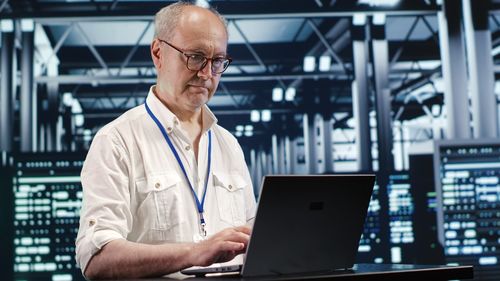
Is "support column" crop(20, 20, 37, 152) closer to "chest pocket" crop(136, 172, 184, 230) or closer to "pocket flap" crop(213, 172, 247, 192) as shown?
"pocket flap" crop(213, 172, 247, 192)

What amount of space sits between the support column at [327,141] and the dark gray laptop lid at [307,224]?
21.1ft

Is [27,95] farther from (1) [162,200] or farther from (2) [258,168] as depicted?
(1) [162,200]

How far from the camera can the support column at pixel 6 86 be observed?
6.04 metres

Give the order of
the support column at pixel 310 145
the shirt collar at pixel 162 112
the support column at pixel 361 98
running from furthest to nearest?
the support column at pixel 310 145
the support column at pixel 361 98
the shirt collar at pixel 162 112

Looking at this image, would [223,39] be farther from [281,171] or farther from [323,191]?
[281,171]

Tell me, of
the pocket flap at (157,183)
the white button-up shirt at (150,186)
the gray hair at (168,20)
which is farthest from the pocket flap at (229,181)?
the gray hair at (168,20)

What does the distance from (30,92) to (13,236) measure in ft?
6.17

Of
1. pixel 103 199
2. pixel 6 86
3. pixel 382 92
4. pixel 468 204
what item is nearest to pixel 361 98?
pixel 382 92

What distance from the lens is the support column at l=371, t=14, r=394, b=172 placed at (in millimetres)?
6246

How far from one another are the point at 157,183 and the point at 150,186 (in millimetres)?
20

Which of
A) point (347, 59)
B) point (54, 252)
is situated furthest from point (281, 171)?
point (54, 252)

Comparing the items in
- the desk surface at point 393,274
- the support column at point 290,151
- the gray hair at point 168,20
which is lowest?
the desk surface at point 393,274

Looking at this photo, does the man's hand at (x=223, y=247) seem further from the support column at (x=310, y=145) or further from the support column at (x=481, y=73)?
the support column at (x=310, y=145)

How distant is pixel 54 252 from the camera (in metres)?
5.14
